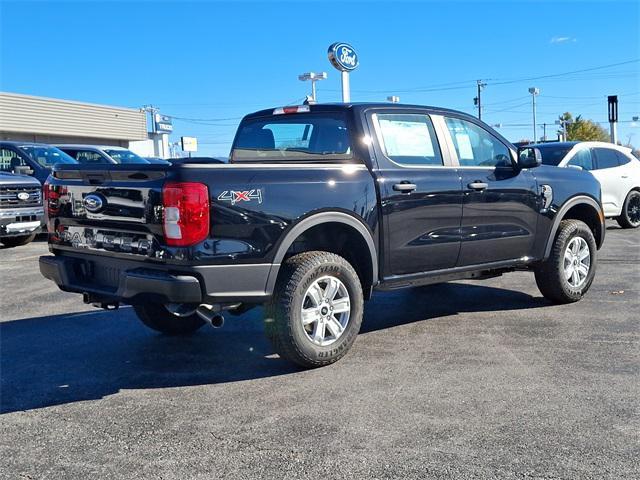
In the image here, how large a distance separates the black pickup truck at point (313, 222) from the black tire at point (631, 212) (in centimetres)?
728

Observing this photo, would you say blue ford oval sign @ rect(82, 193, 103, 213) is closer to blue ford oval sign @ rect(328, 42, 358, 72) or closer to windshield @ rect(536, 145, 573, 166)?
windshield @ rect(536, 145, 573, 166)

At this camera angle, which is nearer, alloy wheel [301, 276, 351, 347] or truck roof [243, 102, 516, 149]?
alloy wheel [301, 276, 351, 347]

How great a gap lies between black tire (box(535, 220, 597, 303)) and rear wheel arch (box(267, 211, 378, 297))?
2.28 m

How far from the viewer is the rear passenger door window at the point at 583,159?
11961mm

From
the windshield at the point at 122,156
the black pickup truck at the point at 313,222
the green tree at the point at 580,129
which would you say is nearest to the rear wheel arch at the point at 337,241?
the black pickup truck at the point at 313,222

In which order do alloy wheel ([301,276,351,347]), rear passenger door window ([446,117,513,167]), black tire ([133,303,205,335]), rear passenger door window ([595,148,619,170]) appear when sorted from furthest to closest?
rear passenger door window ([595,148,619,170]), rear passenger door window ([446,117,513,167]), black tire ([133,303,205,335]), alloy wheel ([301,276,351,347])

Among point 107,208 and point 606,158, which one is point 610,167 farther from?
point 107,208

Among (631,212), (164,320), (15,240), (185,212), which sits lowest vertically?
(164,320)

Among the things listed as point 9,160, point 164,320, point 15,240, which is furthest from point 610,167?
point 9,160

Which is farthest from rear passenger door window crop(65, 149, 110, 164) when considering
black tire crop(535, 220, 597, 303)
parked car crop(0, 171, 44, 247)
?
black tire crop(535, 220, 597, 303)

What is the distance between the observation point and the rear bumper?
3.92 m

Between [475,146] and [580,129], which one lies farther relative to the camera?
[580,129]

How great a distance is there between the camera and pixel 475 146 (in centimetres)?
577

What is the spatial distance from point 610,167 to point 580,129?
221ft
